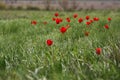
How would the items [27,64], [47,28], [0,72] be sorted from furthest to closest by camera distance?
[47,28] → [27,64] → [0,72]

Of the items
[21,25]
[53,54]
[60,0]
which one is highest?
[53,54]

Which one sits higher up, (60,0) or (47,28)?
(47,28)

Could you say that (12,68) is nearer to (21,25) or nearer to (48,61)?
(48,61)

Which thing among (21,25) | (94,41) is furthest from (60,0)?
(94,41)

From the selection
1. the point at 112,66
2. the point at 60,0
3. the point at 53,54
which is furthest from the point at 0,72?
the point at 60,0

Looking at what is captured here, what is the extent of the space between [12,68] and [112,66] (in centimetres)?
107

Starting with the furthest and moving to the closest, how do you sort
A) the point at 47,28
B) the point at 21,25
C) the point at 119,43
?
the point at 21,25 < the point at 47,28 < the point at 119,43

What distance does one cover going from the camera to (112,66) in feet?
9.33

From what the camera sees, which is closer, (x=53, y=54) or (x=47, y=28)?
(x=53, y=54)

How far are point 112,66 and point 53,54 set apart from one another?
93 centimetres

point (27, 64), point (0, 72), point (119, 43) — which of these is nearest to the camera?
point (0, 72)

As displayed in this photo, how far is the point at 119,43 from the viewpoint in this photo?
12.7 feet

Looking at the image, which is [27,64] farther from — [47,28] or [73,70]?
[47,28]

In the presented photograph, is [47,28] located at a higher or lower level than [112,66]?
lower
